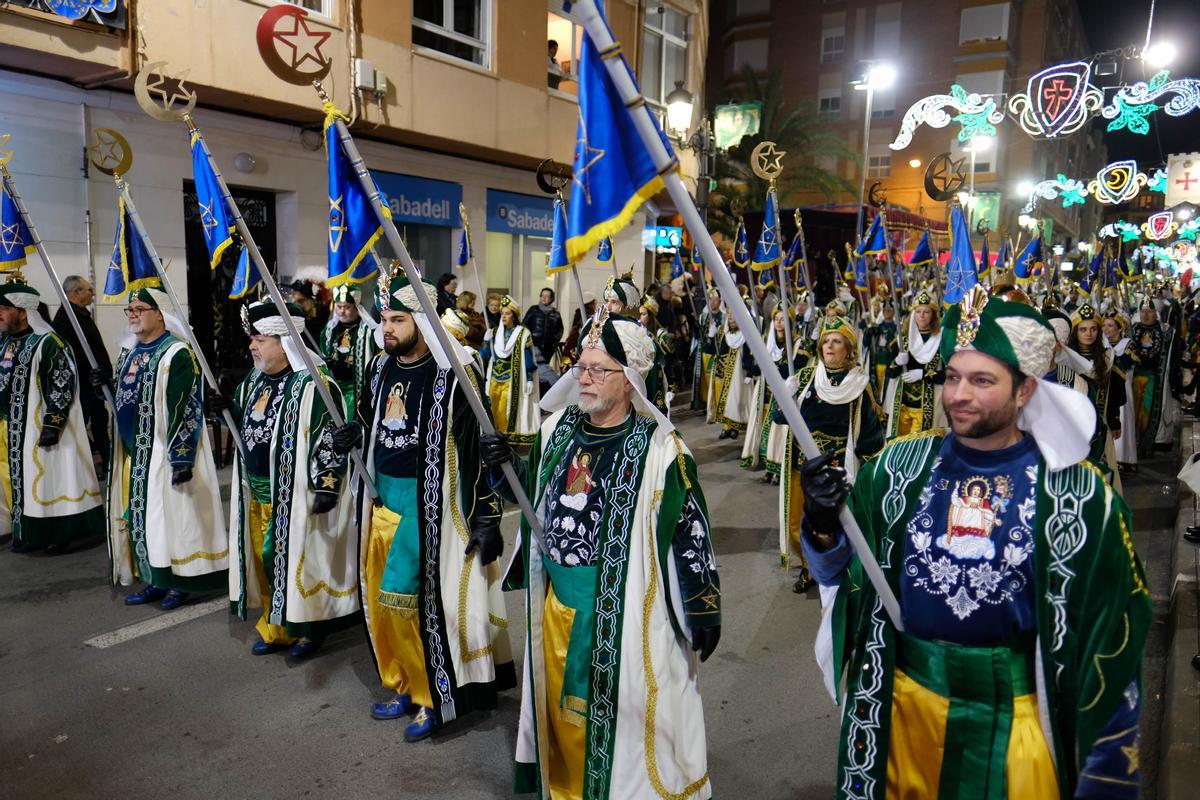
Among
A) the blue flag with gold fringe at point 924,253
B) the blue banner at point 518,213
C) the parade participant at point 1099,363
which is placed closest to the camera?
the parade participant at point 1099,363

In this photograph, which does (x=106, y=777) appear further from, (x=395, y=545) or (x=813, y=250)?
(x=813, y=250)

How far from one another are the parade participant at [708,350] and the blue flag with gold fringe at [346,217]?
8932 mm

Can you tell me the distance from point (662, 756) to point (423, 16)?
1444cm

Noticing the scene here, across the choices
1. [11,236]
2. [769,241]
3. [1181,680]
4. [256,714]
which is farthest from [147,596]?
[769,241]

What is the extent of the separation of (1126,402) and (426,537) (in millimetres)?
10270

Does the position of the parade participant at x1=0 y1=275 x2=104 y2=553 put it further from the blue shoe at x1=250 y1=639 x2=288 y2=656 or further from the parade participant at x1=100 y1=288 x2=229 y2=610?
the blue shoe at x1=250 y1=639 x2=288 y2=656

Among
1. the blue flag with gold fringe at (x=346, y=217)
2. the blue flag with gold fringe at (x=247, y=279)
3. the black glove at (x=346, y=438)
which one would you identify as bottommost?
the black glove at (x=346, y=438)

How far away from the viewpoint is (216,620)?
231 inches

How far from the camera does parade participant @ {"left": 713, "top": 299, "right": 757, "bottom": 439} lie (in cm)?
1248

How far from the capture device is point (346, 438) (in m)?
4.57

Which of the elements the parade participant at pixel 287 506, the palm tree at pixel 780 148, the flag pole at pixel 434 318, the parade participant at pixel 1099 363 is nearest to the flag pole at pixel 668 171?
the flag pole at pixel 434 318

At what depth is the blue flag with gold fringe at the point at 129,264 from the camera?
5.89 m

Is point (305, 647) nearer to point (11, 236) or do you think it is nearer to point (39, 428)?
point (39, 428)

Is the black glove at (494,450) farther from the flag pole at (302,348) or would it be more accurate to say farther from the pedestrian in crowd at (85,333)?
the pedestrian in crowd at (85,333)
